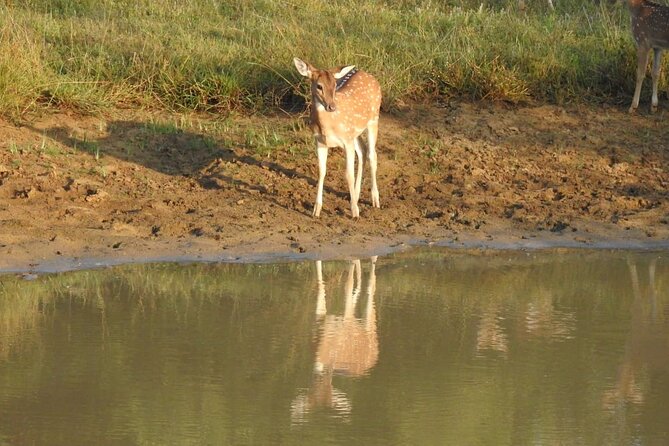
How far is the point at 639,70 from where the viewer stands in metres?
13.4

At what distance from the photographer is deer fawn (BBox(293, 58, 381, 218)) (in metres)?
10.7

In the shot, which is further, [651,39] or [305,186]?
[651,39]

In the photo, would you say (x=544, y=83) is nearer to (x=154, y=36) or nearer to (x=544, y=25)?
(x=544, y=25)

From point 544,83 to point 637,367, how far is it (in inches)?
264

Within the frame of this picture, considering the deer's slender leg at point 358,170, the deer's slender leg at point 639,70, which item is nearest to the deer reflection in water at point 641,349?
the deer's slender leg at point 358,170

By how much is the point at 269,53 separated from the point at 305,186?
2.05m

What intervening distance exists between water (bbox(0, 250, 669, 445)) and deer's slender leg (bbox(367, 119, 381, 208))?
1379mm

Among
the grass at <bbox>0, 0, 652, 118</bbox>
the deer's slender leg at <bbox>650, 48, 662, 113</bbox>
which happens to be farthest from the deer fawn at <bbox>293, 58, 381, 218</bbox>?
the deer's slender leg at <bbox>650, 48, 662, 113</bbox>

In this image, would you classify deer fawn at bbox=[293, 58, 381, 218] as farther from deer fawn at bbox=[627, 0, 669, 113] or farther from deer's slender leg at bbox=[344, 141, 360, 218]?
deer fawn at bbox=[627, 0, 669, 113]

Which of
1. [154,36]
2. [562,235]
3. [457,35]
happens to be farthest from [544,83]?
[154,36]

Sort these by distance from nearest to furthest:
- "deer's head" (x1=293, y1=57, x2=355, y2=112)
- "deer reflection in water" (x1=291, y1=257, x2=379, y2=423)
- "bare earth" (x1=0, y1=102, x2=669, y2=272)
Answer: "deer reflection in water" (x1=291, y1=257, x2=379, y2=423) → "bare earth" (x1=0, y1=102, x2=669, y2=272) → "deer's head" (x1=293, y1=57, x2=355, y2=112)

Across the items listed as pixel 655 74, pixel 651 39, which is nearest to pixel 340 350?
pixel 655 74

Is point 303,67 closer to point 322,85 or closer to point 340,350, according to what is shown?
point 322,85

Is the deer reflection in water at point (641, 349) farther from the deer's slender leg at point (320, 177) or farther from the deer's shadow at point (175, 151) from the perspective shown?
the deer's shadow at point (175, 151)
